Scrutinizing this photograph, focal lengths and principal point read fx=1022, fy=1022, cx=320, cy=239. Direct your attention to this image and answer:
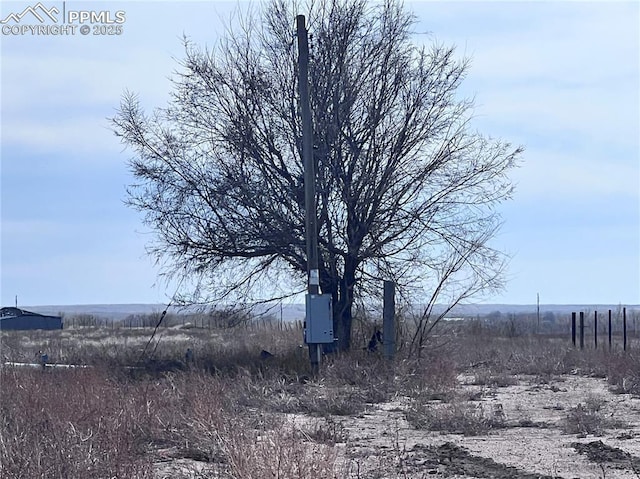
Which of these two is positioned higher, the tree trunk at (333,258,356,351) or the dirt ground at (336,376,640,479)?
the tree trunk at (333,258,356,351)

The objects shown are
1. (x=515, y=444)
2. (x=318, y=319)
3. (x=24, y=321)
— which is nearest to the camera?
(x=515, y=444)

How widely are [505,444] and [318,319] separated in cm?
912

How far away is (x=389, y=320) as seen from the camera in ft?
71.6

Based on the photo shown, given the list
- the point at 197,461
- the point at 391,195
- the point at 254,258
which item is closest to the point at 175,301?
the point at 254,258

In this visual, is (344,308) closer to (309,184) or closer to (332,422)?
(309,184)

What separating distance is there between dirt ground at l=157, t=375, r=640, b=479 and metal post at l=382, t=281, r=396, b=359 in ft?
14.8

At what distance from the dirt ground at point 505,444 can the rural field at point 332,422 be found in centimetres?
3

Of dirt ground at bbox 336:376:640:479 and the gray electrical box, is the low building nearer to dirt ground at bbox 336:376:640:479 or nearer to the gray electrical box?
the gray electrical box

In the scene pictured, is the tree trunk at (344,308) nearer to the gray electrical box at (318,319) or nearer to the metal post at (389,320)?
the metal post at (389,320)

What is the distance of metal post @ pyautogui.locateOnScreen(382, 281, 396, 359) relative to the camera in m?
21.8

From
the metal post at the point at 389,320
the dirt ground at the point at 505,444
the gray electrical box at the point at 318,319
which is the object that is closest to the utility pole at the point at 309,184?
the gray electrical box at the point at 318,319

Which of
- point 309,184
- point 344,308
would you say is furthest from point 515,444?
point 344,308

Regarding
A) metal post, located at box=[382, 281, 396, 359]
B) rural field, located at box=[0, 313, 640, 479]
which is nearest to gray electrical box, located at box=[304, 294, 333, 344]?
rural field, located at box=[0, 313, 640, 479]

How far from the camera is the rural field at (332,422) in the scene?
330 inches
